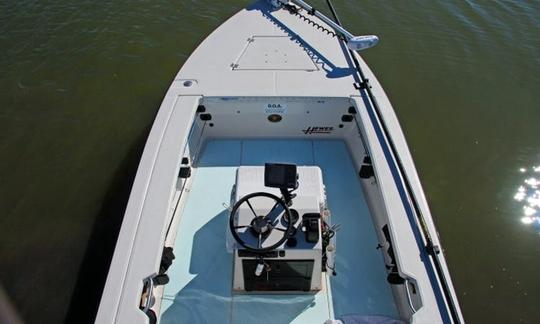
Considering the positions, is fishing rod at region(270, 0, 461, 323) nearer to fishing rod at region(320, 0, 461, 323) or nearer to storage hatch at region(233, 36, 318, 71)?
fishing rod at region(320, 0, 461, 323)

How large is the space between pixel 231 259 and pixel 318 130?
6.63 feet

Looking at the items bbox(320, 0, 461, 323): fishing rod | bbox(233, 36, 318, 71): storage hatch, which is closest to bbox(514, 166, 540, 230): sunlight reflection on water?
bbox(320, 0, 461, 323): fishing rod

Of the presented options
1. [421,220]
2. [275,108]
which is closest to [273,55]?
[275,108]

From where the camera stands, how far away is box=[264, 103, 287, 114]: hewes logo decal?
450 centimetres

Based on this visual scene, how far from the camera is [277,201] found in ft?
10.2

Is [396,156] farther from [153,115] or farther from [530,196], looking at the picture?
[153,115]

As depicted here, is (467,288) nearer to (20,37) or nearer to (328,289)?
(328,289)

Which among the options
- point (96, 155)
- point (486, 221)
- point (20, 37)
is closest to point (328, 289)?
point (486, 221)

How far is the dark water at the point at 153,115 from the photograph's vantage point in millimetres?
4656

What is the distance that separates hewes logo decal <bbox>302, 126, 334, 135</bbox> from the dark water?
176 centimetres

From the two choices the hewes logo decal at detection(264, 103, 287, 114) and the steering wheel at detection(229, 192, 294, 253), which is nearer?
the steering wheel at detection(229, 192, 294, 253)

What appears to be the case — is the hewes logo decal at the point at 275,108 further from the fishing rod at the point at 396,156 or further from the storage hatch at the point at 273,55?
the fishing rod at the point at 396,156

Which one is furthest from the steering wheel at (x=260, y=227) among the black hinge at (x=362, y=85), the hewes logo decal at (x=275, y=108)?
the black hinge at (x=362, y=85)

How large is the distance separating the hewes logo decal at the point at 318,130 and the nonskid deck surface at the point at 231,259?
0.78 ft
